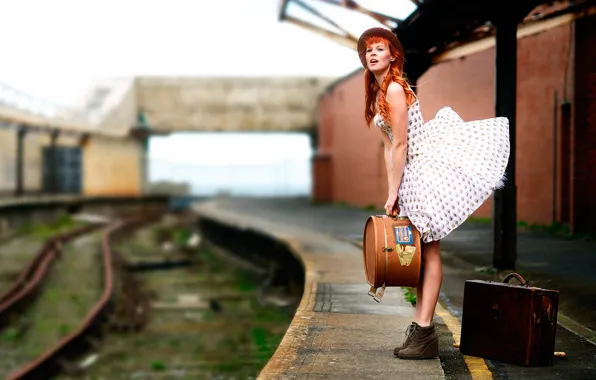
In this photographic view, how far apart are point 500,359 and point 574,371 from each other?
1.21ft

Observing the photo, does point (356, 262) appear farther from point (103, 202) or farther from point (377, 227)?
point (103, 202)

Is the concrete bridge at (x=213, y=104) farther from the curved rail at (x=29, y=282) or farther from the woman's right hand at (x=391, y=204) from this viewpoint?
the woman's right hand at (x=391, y=204)

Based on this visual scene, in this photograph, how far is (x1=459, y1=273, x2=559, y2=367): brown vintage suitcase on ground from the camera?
12.1 ft

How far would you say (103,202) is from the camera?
98.0 ft

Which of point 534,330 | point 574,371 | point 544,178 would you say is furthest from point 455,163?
point 544,178

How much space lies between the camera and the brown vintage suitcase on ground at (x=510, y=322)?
3.68m

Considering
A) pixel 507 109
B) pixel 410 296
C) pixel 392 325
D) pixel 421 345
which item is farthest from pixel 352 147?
pixel 421 345

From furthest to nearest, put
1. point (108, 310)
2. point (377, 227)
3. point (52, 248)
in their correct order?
point (52, 248) < point (108, 310) < point (377, 227)

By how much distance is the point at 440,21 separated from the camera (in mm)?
8555

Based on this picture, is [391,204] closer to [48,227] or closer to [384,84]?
[384,84]

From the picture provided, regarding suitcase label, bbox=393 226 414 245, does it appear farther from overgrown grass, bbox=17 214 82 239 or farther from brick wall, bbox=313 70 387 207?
overgrown grass, bbox=17 214 82 239

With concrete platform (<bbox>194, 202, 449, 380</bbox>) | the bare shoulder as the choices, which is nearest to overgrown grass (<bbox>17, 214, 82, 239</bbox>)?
concrete platform (<bbox>194, 202, 449, 380</bbox>)

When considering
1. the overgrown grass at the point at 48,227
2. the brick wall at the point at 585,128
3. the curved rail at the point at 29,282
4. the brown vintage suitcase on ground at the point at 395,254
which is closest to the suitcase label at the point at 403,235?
the brown vintage suitcase on ground at the point at 395,254

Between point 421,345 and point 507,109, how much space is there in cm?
376
